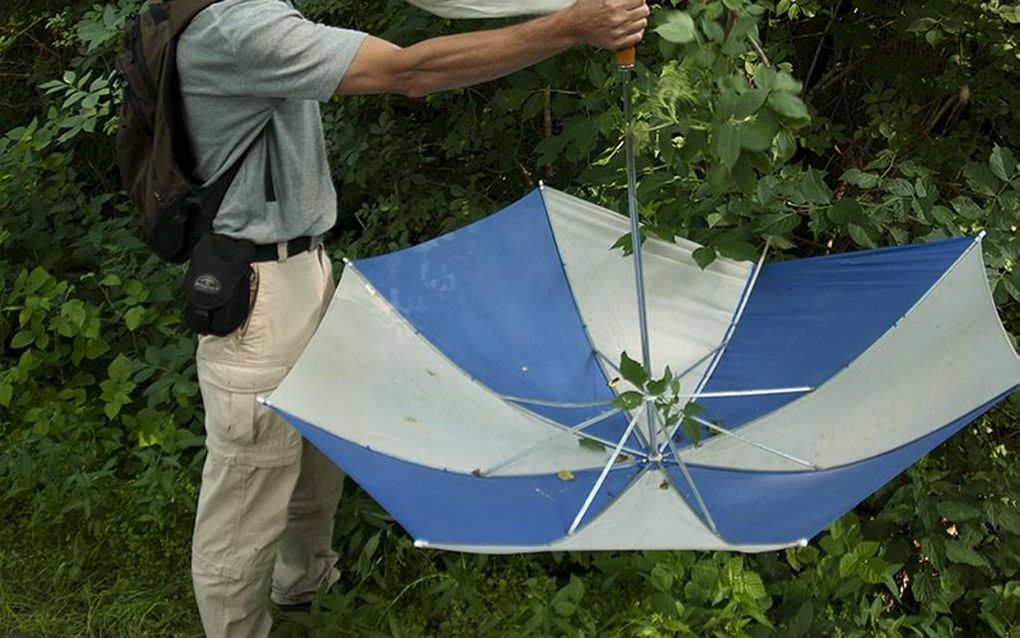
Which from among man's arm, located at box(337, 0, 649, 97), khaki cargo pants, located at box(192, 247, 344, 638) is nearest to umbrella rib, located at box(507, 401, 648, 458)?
khaki cargo pants, located at box(192, 247, 344, 638)

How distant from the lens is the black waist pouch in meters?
2.99

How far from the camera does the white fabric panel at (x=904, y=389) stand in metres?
2.85

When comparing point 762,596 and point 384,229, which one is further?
point 384,229

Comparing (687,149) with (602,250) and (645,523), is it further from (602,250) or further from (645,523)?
(645,523)

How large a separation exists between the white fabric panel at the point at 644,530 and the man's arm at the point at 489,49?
1.03m

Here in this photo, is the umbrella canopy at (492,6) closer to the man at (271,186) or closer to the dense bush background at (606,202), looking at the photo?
the man at (271,186)

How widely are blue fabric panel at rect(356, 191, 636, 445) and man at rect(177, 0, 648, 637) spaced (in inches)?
10.2

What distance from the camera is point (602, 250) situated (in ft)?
11.9

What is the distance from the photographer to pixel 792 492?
278cm

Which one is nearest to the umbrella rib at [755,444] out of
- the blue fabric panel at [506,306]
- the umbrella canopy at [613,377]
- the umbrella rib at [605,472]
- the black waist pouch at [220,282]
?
the umbrella canopy at [613,377]

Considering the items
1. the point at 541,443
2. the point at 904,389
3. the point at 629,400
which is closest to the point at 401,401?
the point at 541,443

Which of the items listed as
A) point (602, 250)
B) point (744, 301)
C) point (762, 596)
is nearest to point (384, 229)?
point (602, 250)

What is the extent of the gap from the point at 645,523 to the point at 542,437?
0.60 meters

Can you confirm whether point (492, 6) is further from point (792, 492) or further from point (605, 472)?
point (792, 492)
